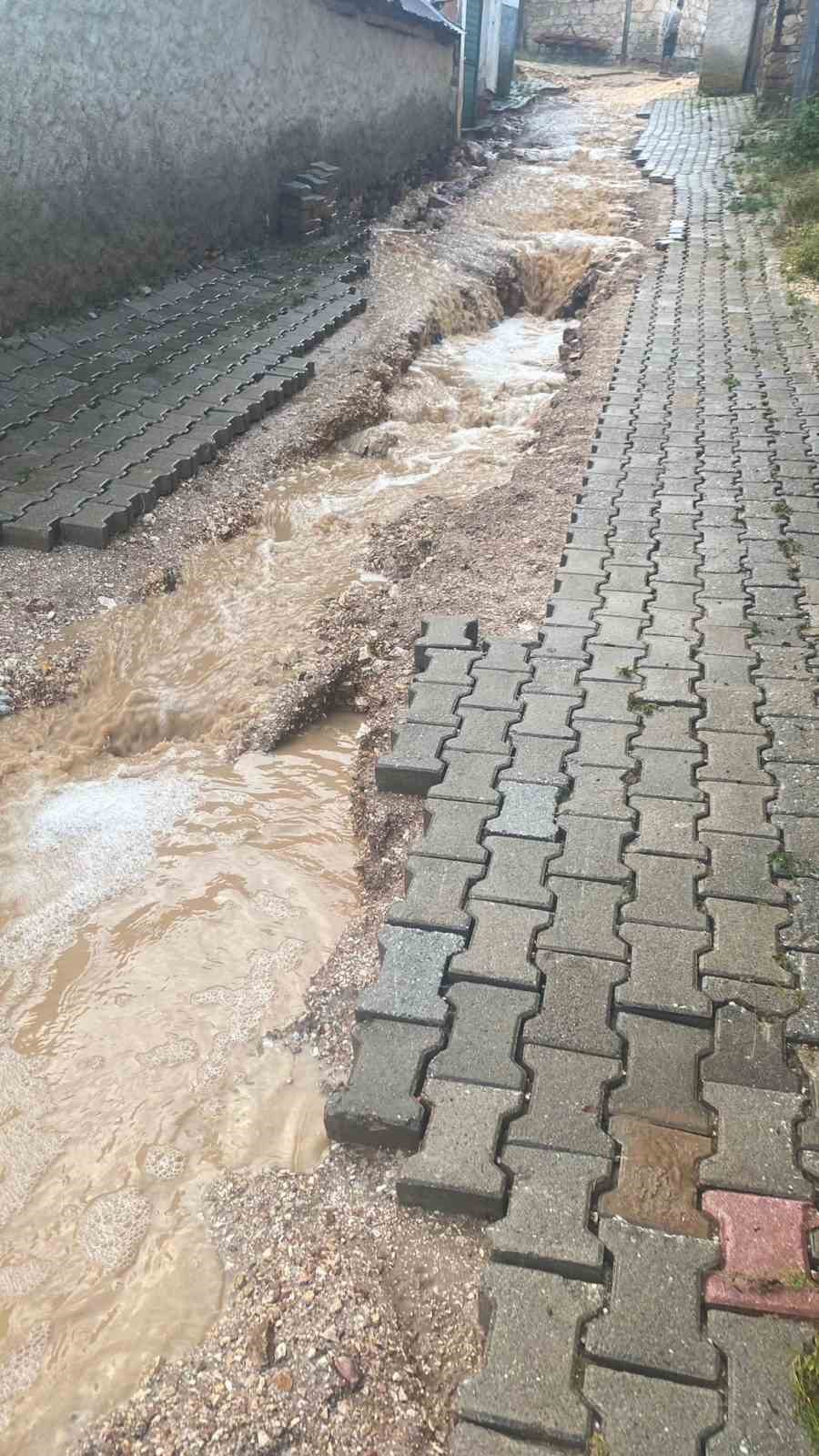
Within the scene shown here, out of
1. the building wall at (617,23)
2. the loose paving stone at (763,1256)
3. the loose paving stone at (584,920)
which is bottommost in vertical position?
the loose paving stone at (763,1256)

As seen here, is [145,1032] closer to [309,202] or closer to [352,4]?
[309,202]

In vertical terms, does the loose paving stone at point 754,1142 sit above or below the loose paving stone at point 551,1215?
above

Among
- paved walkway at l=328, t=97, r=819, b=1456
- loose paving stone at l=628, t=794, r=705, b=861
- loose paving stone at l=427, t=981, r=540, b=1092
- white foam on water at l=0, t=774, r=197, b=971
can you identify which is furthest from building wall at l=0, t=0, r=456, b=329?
loose paving stone at l=427, t=981, r=540, b=1092

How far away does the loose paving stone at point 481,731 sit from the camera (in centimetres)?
383

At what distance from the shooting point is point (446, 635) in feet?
15.0

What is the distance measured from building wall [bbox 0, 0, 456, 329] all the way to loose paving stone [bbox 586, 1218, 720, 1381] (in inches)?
320

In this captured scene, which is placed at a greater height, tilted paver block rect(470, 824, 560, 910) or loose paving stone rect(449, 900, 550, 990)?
tilted paver block rect(470, 824, 560, 910)

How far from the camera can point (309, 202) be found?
11805mm

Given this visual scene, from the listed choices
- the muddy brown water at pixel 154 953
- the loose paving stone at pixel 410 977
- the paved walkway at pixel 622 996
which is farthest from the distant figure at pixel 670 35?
the loose paving stone at pixel 410 977

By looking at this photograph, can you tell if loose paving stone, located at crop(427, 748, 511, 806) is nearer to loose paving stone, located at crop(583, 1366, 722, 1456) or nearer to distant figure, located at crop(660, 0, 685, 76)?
loose paving stone, located at crop(583, 1366, 722, 1456)

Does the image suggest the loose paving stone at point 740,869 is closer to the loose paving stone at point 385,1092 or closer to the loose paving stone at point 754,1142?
the loose paving stone at point 754,1142

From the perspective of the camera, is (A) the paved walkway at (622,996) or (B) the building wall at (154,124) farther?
(B) the building wall at (154,124)

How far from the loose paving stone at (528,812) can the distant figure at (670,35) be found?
30.5 meters

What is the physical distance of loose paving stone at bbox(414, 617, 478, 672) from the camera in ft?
14.9
